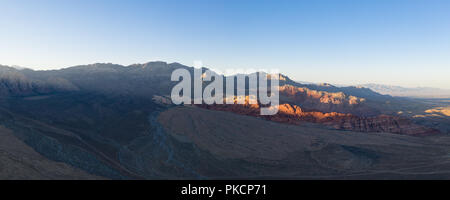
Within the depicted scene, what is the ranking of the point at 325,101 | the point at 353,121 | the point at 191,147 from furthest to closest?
the point at 325,101
the point at 353,121
the point at 191,147

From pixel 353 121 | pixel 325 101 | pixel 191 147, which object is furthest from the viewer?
pixel 325 101

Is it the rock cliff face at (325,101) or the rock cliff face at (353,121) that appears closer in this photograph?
the rock cliff face at (353,121)

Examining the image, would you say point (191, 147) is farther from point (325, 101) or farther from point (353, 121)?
point (325, 101)

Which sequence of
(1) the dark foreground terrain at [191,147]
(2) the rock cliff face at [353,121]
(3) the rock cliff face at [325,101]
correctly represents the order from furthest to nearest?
(3) the rock cliff face at [325,101]
(2) the rock cliff face at [353,121]
(1) the dark foreground terrain at [191,147]

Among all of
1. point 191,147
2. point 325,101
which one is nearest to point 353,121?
point 191,147

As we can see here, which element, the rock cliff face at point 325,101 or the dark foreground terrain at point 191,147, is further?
the rock cliff face at point 325,101

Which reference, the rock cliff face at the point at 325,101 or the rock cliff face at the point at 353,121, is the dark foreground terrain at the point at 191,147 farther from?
the rock cliff face at the point at 325,101

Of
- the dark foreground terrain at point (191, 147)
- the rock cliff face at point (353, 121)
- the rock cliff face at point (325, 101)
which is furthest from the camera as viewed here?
the rock cliff face at point (325, 101)

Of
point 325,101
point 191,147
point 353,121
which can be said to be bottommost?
point 191,147

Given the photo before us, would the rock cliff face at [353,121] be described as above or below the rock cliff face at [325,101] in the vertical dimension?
below

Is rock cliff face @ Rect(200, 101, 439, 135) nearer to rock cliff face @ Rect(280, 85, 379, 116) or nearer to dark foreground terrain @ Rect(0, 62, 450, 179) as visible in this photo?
dark foreground terrain @ Rect(0, 62, 450, 179)

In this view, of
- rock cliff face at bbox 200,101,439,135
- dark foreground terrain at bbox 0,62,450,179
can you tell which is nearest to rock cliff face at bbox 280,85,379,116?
rock cliff face at bbox 200,101,439,135

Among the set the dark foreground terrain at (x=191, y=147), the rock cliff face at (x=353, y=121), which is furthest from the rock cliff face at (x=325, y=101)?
the dark foreground terrain at (x=191, y=147)

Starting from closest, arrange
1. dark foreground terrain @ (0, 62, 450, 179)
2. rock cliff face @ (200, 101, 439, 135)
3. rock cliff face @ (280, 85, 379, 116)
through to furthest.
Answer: dark foreground terrain @ (0, 62, 450, 179) → rock cliff face @ (200, 101, 439, 135) → rock cliff face @ (280, 85, 379, 116)
